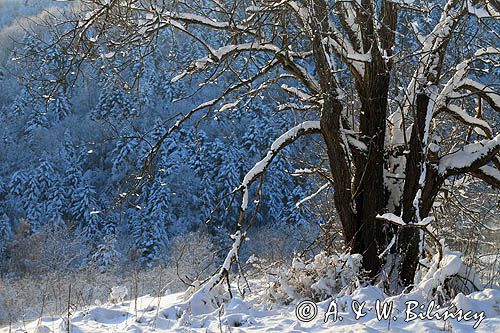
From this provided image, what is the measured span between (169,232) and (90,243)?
9.23m

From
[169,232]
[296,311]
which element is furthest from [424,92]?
[169,232]

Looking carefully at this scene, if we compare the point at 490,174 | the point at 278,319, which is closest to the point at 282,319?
the point at 278,319

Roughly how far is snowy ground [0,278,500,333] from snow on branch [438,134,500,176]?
187cm

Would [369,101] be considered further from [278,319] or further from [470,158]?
[278,319]

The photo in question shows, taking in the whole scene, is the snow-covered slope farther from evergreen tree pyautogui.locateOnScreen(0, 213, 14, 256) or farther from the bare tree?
evergreen tree pyautogui.locateOnScreen(0, 213, 14, 256)

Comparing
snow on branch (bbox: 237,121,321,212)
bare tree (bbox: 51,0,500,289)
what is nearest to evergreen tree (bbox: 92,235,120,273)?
snow on branch (bbox: 237,121,321,212)

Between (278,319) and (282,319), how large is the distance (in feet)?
0.11

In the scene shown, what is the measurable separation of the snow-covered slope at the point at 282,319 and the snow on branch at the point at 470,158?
1.87 metres

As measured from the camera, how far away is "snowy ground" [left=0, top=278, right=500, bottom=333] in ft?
10.6

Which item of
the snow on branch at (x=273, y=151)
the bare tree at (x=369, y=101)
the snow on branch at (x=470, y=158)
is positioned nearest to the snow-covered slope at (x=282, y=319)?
the bare tree at (x=369, y=101)

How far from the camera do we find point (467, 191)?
8.31m

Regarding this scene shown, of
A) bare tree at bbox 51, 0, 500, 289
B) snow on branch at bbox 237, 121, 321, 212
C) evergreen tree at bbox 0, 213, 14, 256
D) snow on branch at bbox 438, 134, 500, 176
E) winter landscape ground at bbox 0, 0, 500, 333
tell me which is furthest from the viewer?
evergreen tree at bbox 0, 213, 14, 256

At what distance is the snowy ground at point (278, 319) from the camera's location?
128 inches

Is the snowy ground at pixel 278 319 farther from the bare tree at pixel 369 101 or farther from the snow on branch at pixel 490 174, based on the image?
the snow on branch at pixel 490 174
